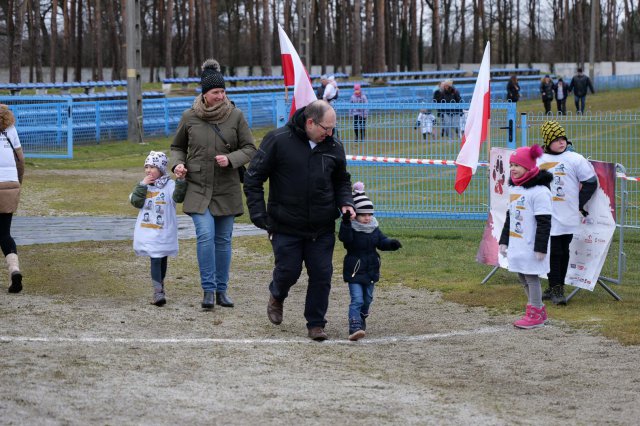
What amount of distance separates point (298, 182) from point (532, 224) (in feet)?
6.58

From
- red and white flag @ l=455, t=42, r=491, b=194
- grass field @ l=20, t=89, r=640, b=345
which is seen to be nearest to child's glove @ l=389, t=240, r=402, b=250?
grass field @ l=20, t=89, r=640, b=345

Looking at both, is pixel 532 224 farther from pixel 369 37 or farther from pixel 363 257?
pixel 369 37

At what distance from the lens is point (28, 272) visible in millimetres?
10789

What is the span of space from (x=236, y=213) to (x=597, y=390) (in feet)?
11.7

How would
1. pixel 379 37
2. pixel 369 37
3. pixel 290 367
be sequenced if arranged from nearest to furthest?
pixel 290 367, pixel 379 37, pixel 369 37

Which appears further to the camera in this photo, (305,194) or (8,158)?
(8,158)

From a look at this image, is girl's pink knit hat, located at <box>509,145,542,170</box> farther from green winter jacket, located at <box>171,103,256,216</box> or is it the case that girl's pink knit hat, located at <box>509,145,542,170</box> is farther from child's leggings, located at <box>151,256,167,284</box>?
child's leggings, located at <box>151,256,167,284</box>

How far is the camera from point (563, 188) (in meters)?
9.29

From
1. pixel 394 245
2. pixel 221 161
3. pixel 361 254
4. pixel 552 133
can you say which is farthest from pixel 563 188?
pixel 221 161

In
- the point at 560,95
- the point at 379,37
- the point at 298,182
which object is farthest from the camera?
the point at 379,37

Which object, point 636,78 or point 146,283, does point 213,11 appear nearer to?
point 636,78

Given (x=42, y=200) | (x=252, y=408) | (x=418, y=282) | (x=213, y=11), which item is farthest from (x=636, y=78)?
(x=252, y=408)

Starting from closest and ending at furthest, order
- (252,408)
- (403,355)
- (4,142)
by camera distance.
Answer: (252,408) < (403,355) < (4,142)

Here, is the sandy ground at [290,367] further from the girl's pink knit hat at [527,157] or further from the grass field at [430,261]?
the girl's pink knit hat at [527,157]
